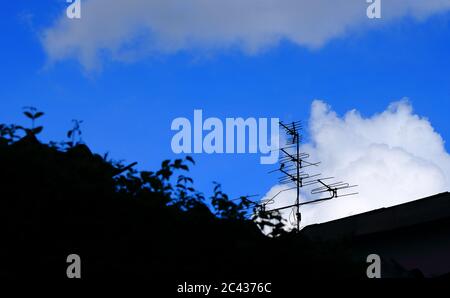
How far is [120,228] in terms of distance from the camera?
621 cm

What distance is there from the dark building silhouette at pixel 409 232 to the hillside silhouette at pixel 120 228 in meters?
13.5

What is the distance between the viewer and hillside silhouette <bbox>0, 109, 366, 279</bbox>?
591 centimetres

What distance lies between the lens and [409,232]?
21.1m

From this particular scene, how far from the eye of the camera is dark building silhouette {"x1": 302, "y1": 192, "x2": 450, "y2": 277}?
66.6ft

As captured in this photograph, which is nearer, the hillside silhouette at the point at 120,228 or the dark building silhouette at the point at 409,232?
the hillside silhouette at the point at 120,228

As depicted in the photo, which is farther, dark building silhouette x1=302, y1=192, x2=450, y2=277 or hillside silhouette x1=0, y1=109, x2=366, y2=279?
dark building silhouette x1=302, y1=192, x2=450, y2=277

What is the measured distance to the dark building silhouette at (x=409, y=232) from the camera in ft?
66.6

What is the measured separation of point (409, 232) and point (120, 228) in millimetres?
16493

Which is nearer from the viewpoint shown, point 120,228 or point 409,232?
point 120,228

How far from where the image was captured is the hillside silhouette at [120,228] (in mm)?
5910

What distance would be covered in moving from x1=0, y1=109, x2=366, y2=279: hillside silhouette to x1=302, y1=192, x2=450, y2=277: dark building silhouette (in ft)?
44.4
